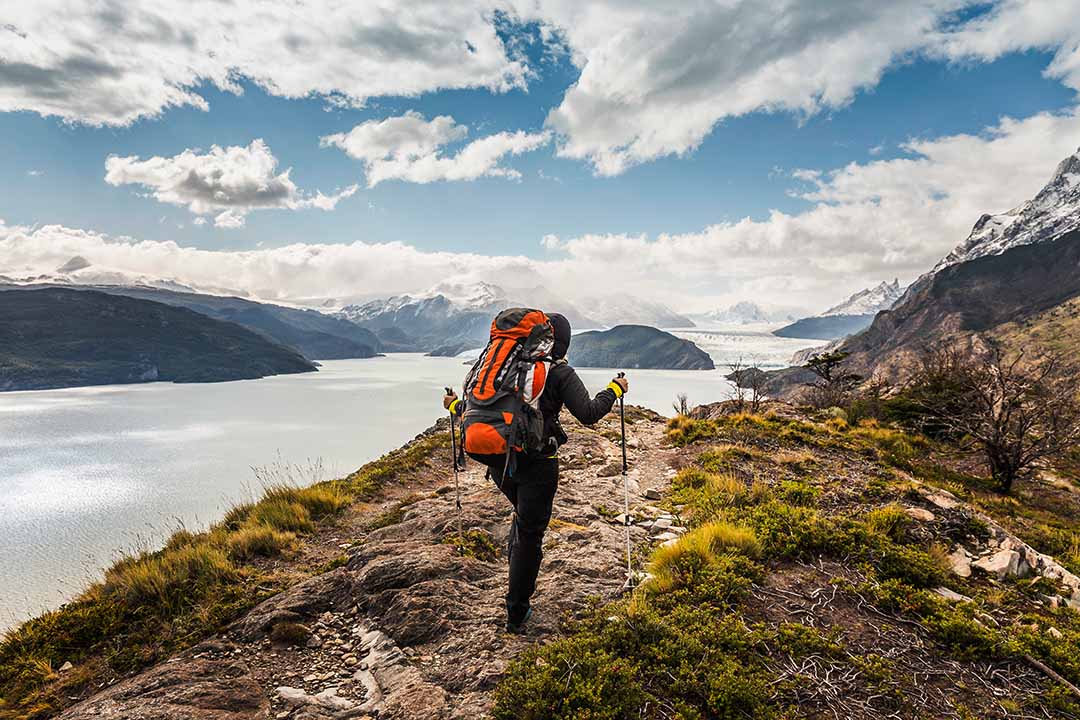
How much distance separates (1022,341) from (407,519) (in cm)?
21112

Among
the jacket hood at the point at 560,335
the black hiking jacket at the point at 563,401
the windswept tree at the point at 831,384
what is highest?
the jacket hood at the point at 560,335

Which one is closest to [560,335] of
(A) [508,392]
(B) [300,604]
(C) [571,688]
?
(A) [508,392]

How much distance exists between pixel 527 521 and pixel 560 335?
6.71ft

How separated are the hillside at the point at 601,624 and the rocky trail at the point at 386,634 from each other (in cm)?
2

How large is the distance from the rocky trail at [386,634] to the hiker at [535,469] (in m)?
0.54

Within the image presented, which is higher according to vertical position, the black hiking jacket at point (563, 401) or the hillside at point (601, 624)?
the black hiking jacket at point (563, 401)

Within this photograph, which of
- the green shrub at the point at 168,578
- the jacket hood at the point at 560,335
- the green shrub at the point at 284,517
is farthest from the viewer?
the green shrub at the point at 284,517

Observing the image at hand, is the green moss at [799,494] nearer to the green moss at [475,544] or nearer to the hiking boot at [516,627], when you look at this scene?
the green moss at [475,544]

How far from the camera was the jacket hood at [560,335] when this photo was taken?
5238 mm

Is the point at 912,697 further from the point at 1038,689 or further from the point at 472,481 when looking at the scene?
the point at 472,481

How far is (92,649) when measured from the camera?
521 centimetres

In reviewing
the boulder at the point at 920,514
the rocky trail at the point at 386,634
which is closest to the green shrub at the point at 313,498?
the rocky trail at the point at 386,634

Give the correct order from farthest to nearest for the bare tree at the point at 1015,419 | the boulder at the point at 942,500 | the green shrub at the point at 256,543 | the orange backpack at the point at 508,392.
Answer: the bare tree at the point at 1015,419
the boulder at the point at 942,500
the green shrub at the point at 256,543
the orange backpack at the point at 508,392

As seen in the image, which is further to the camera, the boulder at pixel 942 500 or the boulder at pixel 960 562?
the boulder at pixel 942 500
